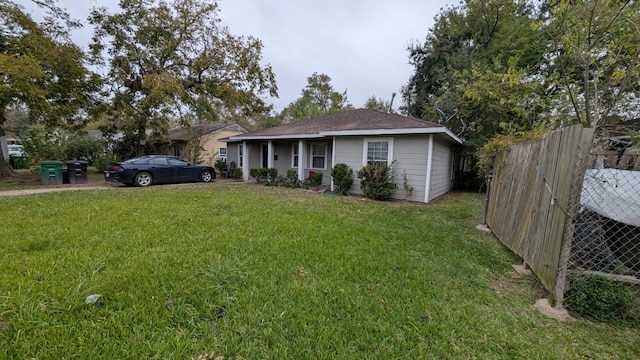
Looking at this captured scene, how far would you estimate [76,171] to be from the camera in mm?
10680

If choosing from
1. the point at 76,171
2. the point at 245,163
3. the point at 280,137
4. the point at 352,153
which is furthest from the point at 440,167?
the point at 76,171

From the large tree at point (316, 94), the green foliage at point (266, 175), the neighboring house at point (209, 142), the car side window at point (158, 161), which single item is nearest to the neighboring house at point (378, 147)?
the green foliage at point (266, 175)

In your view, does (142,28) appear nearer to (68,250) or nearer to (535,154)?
(68,250)

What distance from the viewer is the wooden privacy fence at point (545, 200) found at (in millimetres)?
2482

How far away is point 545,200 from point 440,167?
7247mm

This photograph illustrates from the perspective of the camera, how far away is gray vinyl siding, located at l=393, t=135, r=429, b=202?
845 cm

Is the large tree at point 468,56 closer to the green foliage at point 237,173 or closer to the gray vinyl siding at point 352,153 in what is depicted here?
the gray vinyl siding at point 352,153

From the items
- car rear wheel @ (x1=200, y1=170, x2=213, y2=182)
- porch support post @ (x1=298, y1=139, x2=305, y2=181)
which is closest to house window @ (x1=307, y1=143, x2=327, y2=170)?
porch support post @ (x1=298, y1=139, x2=305, y2=181)

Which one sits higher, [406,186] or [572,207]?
[572,207]

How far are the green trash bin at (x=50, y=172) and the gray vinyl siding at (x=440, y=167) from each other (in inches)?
563

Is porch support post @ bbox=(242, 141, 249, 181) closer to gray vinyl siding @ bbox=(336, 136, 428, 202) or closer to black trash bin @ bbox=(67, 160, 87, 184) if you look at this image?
black trash bin @ bbox=(67, 160, 87, 184)

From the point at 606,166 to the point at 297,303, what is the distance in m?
4.33

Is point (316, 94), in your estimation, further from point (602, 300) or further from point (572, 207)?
point (602, 300)

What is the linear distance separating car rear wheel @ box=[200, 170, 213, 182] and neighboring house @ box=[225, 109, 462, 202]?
2313 millimetres
